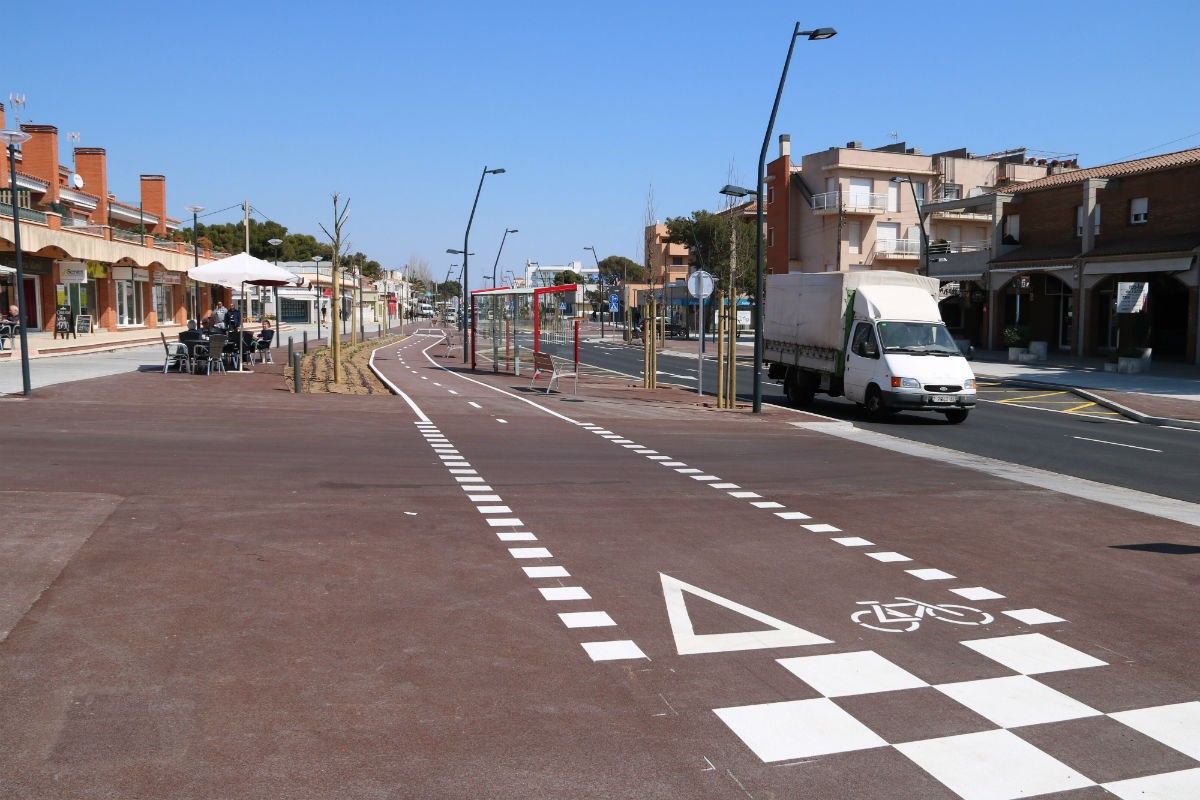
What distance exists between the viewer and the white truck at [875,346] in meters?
20.2

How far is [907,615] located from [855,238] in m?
60.9

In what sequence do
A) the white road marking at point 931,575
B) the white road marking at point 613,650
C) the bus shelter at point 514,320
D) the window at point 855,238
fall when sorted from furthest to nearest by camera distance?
the window at point 855,238 → the bus shelter at point 514,320 → the white road marking at point 931,575 → the white road marking at point 613,650

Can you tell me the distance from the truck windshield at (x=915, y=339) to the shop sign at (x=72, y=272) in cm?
3427

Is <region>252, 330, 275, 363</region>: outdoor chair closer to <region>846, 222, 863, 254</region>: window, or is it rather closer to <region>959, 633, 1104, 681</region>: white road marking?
<region>959, 633, 1104, 681</region>: white road marking

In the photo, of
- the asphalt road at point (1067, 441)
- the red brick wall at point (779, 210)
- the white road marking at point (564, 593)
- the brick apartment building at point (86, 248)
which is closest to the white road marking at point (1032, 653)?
the white road marking at point (564, 593)

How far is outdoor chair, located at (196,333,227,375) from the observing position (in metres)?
25.0

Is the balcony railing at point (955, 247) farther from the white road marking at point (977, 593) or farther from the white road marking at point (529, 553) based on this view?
the white road marking at point (529, 553)

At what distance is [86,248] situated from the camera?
4012cm

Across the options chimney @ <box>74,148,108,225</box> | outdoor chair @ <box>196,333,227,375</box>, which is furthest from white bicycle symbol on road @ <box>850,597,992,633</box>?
chimney @ <box>74,148,108,225</box>

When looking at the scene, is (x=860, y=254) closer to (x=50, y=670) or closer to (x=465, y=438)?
(x=465, y=438)

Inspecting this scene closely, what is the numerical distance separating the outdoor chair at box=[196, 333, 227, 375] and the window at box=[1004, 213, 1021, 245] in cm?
3542

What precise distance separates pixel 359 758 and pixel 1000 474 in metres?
11.1

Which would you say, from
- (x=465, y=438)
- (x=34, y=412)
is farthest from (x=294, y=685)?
(x=34, y=412)

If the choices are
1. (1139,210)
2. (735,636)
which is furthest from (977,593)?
(1139,210)
